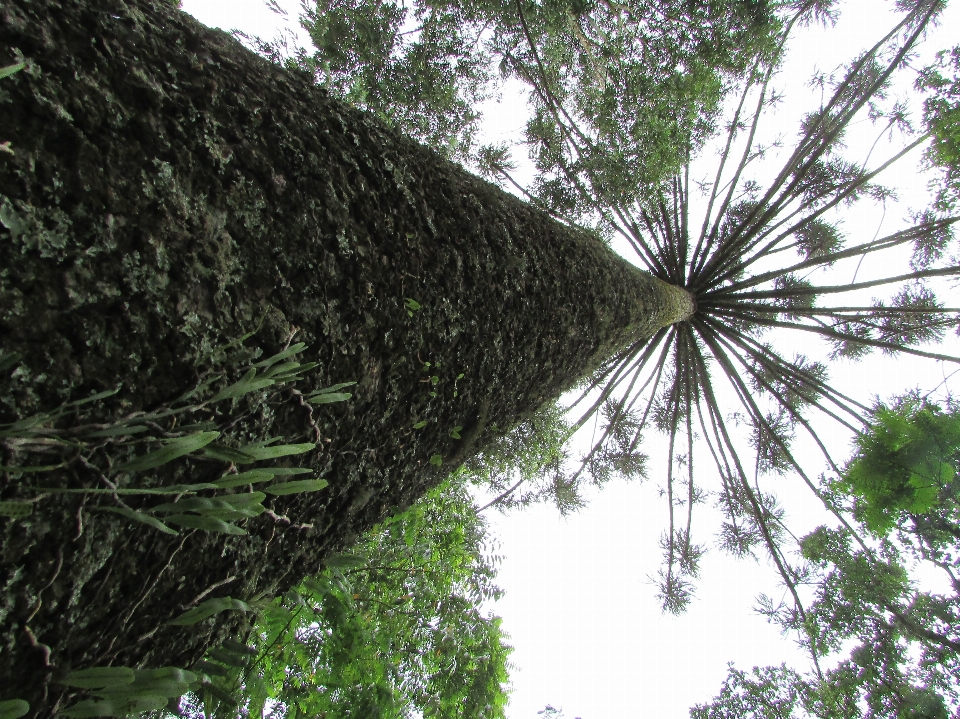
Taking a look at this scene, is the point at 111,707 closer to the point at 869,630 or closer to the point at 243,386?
the point at 243,386

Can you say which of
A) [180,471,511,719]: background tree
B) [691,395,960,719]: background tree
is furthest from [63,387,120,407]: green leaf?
[691,395,960,719]: background tree

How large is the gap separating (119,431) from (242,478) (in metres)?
0.23

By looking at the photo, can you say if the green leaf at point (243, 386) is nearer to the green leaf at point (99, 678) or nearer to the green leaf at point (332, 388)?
the green leaf at point (332, 388)

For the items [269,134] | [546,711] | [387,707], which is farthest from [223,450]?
[546,711]

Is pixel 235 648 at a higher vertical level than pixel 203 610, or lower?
lower

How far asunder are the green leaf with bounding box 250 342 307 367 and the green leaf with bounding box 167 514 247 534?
0.92 ft

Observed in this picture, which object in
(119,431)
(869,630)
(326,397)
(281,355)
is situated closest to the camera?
(119,431)

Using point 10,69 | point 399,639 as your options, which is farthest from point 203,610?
point 399,639

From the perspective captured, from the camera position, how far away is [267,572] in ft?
4.20

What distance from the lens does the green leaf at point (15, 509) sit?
643mm

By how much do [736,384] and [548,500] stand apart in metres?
3.21

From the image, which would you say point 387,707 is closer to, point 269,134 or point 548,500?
point 269,134

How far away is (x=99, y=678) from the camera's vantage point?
817 mm

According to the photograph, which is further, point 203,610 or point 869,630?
point 869,630
